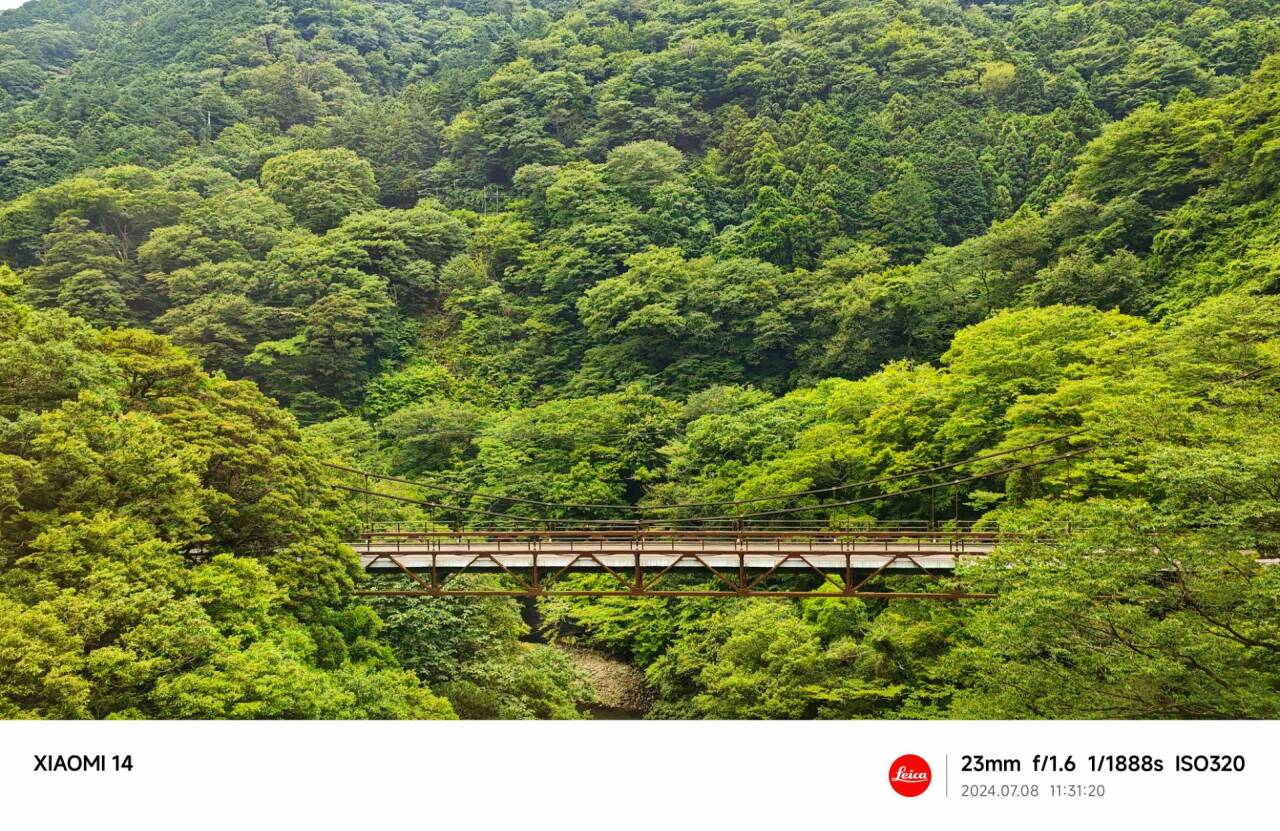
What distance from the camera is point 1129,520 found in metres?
13.0

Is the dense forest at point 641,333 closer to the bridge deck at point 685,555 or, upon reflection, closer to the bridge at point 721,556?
the bridge at point 721,556

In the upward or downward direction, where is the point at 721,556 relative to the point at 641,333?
downward

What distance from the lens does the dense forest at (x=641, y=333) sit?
13.4 m

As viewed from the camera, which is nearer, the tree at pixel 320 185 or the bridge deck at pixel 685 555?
the bridge deck at pixel 685 555

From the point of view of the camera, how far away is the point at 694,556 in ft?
62.4

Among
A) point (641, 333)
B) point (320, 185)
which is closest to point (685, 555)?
point (641, 333)

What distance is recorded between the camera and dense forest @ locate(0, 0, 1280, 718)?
1337cm

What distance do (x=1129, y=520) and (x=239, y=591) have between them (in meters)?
13.7
